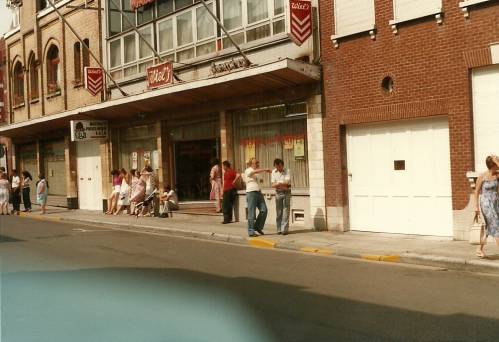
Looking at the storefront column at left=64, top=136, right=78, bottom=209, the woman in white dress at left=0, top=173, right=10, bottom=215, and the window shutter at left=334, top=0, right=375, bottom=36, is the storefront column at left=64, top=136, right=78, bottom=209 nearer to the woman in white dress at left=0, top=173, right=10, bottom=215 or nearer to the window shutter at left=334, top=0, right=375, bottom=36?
the woman in white dress at left=0, top=173, right=10, bottom=215

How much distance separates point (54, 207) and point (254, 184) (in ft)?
51.8

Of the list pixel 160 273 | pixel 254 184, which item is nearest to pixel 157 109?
pixel 254 184

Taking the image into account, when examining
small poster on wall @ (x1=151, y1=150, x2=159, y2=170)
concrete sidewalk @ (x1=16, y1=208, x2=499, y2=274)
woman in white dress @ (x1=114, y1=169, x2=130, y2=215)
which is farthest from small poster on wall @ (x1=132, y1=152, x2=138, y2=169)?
concrete sidewalk @ (x1=16, y1=208, x2=499, y2=274)

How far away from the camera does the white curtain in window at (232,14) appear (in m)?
16.3

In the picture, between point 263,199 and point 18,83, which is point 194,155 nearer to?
point 263,199

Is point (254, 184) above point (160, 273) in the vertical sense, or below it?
above

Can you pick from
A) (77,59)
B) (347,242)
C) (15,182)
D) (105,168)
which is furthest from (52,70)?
(347,242)

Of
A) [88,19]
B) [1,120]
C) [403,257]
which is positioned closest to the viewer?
[403,257]

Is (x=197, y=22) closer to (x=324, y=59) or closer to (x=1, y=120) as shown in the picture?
(x=324, y=59)

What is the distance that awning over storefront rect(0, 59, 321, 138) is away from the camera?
1377 centimetres

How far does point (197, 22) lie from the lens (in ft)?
58.7

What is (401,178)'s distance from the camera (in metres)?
12.7

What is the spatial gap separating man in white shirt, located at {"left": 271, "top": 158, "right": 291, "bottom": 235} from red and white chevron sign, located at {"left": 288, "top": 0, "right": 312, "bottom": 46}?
2840 mm

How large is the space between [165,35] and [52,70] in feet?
32.0
